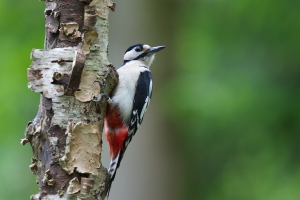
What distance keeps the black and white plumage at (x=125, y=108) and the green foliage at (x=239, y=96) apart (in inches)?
44.1

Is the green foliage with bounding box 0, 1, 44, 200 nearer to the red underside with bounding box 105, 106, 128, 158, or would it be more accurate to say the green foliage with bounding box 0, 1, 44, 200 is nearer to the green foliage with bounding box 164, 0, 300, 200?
the green foliage with bounding box 164, 0, 300, 200

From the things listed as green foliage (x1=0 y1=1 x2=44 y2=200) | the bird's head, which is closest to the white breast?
the bird's head

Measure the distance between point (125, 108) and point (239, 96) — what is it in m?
1.84

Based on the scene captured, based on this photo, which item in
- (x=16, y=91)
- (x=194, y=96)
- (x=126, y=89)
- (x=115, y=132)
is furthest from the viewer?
(x=16, y=91)

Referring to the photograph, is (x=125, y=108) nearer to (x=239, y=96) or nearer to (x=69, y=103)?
(x=69, y=103)

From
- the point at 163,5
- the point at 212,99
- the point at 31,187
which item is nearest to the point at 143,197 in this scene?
the point at 212,99

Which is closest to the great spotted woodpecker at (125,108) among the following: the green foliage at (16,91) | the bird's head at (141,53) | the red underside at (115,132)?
the red underside at (115,132)

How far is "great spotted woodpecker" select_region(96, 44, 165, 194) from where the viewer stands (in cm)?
411

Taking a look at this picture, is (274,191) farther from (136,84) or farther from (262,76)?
(136,84)

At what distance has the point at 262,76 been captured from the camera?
5676 millimetres

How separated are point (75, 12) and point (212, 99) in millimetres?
2629

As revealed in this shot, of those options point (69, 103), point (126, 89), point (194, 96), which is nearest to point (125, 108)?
point (126, 89)

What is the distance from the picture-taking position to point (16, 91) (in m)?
5.98

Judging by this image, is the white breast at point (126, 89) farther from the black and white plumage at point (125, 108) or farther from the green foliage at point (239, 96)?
the green foliage at point (239, 96)
